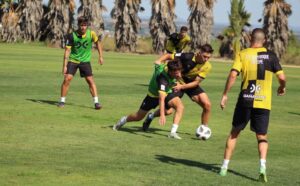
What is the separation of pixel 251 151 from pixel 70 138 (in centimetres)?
325

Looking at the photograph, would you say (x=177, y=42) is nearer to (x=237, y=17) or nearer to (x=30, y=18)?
(x=30, y=18)

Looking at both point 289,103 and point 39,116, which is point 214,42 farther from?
point 39,116

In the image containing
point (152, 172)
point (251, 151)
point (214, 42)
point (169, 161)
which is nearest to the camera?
point (152, 172)

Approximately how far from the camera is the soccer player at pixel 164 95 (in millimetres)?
11992

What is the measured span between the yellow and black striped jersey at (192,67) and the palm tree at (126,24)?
58183 millimetres

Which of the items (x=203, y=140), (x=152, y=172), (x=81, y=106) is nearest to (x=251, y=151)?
(x=203, y=140)

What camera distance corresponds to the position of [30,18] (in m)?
71.4

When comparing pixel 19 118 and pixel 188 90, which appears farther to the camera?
pixel 19 118

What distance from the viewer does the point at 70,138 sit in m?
12.0

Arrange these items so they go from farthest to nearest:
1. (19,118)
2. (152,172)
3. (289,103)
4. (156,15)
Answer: (156,15) → (289,103) → (19,118) → (152,172)

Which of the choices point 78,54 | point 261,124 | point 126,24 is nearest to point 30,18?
point 126,24

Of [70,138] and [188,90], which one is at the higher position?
[188,90]

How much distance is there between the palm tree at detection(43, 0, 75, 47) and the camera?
2758 inches

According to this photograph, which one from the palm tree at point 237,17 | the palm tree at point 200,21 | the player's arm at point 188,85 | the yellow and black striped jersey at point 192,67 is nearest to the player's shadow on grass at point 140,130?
the player's arm at point 188,85
